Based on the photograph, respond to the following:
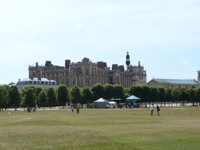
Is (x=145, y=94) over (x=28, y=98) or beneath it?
over

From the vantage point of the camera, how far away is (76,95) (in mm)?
137500

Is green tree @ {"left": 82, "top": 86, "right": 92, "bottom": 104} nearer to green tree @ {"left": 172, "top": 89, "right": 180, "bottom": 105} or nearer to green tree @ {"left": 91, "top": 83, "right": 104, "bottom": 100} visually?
green tree @ {"left": 91, "top": 83, "right": 104, "bottom": 100}

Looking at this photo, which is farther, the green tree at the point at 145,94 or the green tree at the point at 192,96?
the green tree at the point at 192,96

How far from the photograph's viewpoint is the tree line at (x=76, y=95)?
405 ft

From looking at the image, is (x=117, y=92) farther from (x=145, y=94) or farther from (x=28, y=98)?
(x=28, y=98)

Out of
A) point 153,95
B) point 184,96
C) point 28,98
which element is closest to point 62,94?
point 28,98

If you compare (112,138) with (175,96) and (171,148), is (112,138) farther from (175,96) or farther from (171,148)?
(175,96)

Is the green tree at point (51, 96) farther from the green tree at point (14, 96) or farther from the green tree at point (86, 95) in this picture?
the green tree at point (14, 96)

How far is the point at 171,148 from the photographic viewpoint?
19.7 metres

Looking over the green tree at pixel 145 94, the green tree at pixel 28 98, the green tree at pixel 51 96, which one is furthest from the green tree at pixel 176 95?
the green tree at pixel 28 98

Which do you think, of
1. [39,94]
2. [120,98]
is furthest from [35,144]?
[120,98]

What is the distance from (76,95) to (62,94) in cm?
694

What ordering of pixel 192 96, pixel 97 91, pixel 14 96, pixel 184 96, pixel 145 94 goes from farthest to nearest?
pixel 184 96, pixel 192 96, pixel 145 94, pixel 97 91, pixel 14 96

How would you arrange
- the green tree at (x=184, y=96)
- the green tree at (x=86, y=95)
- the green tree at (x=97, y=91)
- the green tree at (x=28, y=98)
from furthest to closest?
the green tree at (x=184, y=96) → the green tree at (x=97, y=91) → the green tree at (x=86, y=95) → the green tree at (x=28, y=98)
